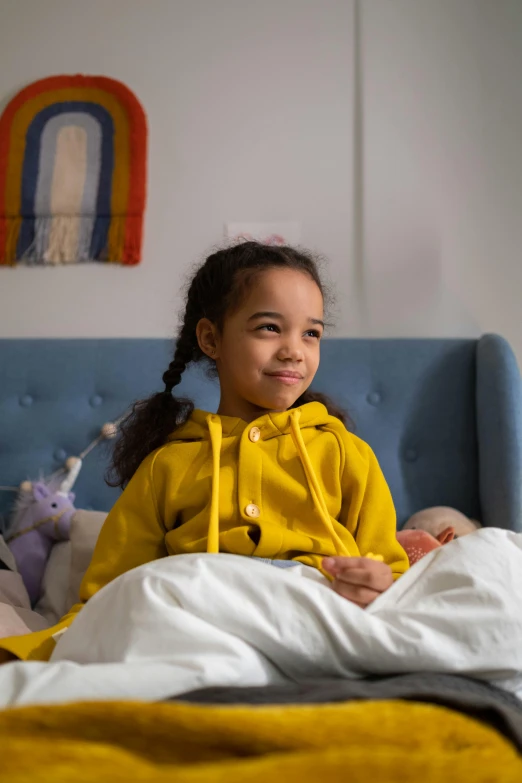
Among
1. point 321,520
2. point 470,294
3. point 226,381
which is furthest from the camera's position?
point 470,294

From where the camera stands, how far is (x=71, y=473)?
1700 millimetres

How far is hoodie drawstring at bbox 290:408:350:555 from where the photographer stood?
1074 mm

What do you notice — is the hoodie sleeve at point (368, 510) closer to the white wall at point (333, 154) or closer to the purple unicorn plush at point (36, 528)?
the purple unicorn plush at point (36, 528)

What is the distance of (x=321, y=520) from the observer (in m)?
1.10

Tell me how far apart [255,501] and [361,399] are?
2.32ft

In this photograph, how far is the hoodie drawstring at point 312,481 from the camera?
1074 mm

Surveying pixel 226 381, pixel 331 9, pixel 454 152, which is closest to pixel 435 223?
pixel 454 152

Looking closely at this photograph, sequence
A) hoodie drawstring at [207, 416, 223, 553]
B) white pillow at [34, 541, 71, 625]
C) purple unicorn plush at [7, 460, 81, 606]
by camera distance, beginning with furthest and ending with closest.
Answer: purple unicorn plush at [7, 460, 81, 606] < white pillow at [34, 541, 71, 625] < hoodie drawstring at [207, 416, 223, 553]

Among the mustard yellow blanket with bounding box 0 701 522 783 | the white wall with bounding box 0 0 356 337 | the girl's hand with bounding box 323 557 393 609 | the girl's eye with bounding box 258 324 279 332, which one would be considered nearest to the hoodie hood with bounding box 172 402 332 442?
the girl's eye with bounding box 258 324 279 332

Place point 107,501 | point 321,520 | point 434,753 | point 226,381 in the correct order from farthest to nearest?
point 107,501 → point 226,381 → point 321,520 → point 434,753

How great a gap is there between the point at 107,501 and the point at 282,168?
99cm

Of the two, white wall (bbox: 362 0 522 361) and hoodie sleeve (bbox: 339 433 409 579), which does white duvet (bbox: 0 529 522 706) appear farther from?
white wall (bbox: 362 0 522 361)

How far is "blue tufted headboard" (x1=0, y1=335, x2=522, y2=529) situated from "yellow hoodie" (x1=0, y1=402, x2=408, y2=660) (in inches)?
21.1

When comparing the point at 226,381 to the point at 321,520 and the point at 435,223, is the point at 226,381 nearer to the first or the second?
the point at 321,520
